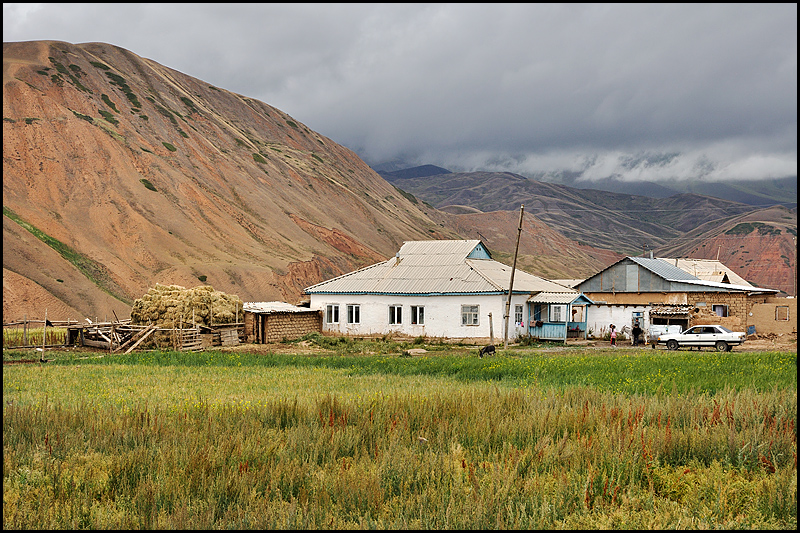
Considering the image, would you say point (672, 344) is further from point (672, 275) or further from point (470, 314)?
point (672, 275)

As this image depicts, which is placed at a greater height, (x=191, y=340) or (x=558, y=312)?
(x=558, y=312)

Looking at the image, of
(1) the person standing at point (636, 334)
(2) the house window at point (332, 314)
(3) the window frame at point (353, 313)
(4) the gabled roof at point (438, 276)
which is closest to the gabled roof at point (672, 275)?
(4) the gabled roof at point (438, 276)

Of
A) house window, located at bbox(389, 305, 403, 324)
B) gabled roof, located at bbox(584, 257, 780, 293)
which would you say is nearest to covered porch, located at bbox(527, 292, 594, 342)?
gabled roof, located at bbox(584, 257, 780, 293)

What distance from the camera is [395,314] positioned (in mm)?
39219

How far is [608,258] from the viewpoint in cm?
17375

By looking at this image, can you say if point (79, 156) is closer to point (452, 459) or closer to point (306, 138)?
point (306, 138)

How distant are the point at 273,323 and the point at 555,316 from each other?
17.4 m

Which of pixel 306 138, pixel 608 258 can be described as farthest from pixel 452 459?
pixel 608 258

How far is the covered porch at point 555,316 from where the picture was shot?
37.9 m

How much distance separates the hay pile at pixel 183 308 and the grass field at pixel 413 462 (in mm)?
21240

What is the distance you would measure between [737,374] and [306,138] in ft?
359

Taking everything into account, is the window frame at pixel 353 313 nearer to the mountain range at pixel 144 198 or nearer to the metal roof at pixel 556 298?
the metal roof at pixel 556 298

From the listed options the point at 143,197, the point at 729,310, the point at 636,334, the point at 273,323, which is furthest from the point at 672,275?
the point at 143,197

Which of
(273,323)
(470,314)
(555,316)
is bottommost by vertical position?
(273,323)
